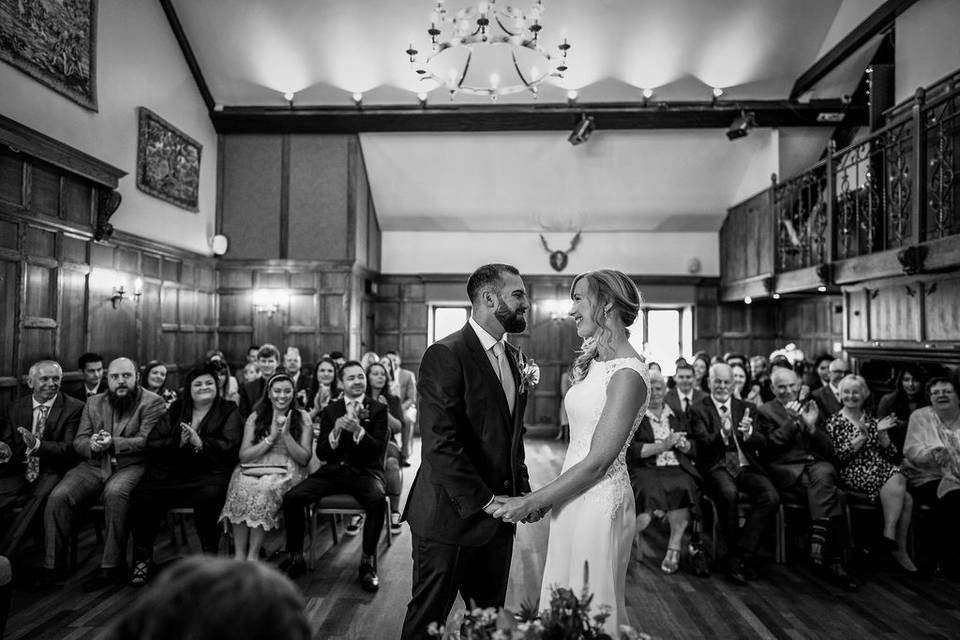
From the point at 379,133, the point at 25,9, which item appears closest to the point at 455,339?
the point at 25,9

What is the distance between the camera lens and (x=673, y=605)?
3561 millimetres

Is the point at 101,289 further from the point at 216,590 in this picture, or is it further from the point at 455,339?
the point at 216,590

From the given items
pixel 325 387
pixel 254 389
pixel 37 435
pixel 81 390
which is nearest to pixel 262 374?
pixel 254 389

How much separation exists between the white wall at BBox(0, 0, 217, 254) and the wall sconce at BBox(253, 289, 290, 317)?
1006mm

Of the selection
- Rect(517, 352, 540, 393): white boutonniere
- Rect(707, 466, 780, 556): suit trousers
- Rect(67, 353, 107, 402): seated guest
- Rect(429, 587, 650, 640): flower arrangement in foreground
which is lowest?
Rect(707, 466, 780, 556): suit trousers

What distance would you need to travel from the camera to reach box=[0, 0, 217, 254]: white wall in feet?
16.7

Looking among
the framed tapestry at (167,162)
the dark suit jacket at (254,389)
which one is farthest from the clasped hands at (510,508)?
the framed tapestry at (167,162)

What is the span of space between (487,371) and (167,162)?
6.82 metres

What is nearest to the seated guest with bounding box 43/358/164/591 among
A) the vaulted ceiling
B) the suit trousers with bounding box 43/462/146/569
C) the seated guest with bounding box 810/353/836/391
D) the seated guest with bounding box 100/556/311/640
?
the suit trousers with bounding box 43/462/146/569

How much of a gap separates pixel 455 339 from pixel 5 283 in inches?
173

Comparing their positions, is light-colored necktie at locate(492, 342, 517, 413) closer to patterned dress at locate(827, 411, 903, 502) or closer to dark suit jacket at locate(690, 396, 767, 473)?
dark suit jacket at locate(690, 396, 767, 473)

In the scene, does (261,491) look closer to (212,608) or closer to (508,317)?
(508,317)

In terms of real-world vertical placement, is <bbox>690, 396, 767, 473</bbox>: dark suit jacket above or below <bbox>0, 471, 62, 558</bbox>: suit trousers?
above

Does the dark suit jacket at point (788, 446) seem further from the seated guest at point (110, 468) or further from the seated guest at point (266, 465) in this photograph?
the seated guest at point (110, 468)
